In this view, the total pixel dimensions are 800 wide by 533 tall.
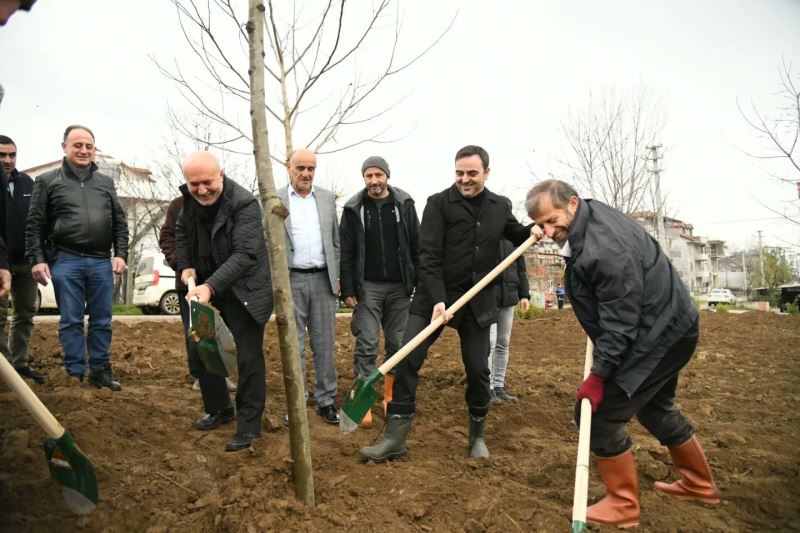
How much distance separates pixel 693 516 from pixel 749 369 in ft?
16.8

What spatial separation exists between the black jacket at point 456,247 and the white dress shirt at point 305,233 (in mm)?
915

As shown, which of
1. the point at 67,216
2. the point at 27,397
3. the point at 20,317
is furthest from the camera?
the point at 20,317

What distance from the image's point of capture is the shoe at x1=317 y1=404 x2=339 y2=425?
394 centimetres

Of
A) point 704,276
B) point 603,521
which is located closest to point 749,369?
point 603,521

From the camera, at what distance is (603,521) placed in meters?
2.59

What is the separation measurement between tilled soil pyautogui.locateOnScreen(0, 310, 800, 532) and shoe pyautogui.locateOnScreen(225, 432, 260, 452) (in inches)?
2.7

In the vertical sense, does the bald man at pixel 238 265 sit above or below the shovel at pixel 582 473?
above

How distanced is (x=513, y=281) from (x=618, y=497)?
107 inches

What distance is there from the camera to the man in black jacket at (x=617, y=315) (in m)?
Answer: 2.50

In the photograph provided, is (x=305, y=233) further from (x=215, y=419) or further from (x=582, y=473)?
(x=582, y=473)

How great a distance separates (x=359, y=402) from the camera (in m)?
3.05

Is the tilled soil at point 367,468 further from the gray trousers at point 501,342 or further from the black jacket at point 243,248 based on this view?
the black jacket at point 243,248

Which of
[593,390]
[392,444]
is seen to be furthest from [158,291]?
[593,390]

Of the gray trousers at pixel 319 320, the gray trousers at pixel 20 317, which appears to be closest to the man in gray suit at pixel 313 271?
the gray trousers at pixel 319 320
